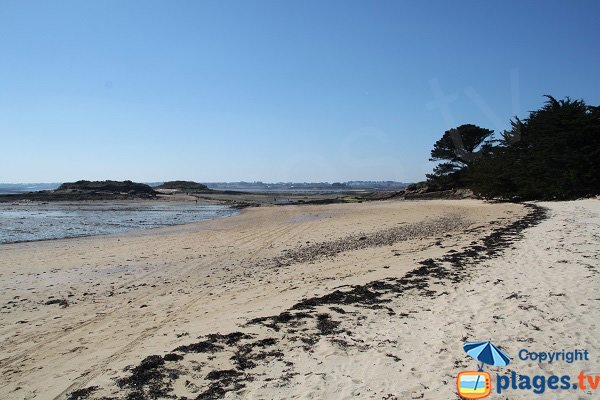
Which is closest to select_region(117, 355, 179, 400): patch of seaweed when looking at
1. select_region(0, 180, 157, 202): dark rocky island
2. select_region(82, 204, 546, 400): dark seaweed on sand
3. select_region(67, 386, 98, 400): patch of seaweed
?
select_region(82, 204, 546, 400): dark seaweed on sand

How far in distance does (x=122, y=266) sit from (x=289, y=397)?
34.0 feet

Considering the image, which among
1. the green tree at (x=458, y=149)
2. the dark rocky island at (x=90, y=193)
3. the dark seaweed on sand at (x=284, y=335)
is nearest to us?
the dark seaweed on sand at (x=284, y=335)

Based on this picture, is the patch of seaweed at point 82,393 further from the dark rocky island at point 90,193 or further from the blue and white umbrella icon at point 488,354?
the dark rocky island at point 90,193

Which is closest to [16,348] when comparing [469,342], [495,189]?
[469,342]

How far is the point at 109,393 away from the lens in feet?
14.8

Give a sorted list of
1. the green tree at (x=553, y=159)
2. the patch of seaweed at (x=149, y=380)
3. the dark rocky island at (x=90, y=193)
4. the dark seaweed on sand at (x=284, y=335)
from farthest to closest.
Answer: the dark rocky island at (x=90, y=193) < the green tree at (x=553, y=159) < the dark seaweed on sand at (x=284, y=335) < the patch of seaweed at (x=149, y=380)

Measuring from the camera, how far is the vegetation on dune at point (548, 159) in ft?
83.4

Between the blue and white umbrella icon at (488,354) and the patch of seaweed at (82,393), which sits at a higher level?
the blue and white umbrella icon at (488,354)

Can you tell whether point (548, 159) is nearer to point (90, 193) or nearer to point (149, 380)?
point (149, 380)

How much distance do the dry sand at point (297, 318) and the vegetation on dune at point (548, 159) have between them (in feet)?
50.1

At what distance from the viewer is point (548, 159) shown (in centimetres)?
→ 2739

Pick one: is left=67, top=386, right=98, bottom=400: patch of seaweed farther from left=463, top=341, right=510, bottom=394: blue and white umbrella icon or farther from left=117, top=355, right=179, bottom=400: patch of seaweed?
left=463, top=341, right=510, bottom=394: blue and white umbrella icon

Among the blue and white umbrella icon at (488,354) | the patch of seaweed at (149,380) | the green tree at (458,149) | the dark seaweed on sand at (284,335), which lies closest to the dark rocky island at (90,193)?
the green tree at (458,149)

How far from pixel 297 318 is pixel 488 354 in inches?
121
